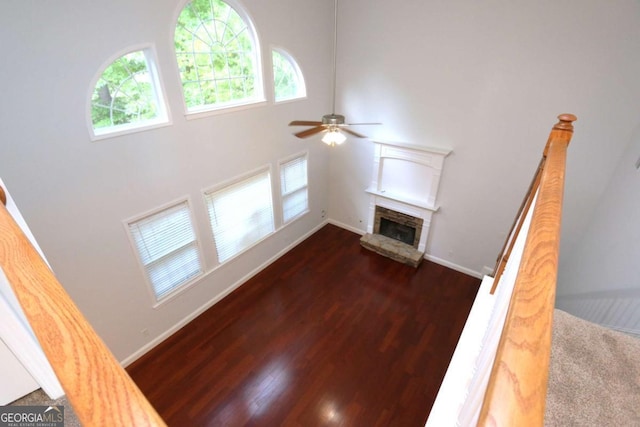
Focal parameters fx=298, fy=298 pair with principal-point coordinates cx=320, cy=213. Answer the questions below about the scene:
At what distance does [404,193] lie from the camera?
6.19 metres

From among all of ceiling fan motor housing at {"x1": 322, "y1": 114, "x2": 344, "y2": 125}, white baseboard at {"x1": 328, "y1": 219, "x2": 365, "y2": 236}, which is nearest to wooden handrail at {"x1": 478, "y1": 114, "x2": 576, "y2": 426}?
ceiling fan motor housing at {"x1": 322, "y1": 114, "x2": 344, "y2": 125}

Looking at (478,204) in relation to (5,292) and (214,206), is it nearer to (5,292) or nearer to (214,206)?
(214,206)

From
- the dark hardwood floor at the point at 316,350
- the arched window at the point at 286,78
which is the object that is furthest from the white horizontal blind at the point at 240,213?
the arched window at the point at 286,78

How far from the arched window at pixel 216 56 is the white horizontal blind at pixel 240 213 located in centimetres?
132

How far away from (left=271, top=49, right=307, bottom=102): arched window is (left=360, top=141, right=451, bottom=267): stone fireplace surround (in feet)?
6.10

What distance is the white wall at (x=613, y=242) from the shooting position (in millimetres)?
2633

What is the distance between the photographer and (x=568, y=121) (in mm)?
1862

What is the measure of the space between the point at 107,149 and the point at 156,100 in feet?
2.73

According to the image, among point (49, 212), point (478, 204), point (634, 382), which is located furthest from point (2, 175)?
point (478, 204)

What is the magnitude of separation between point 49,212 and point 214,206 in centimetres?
197

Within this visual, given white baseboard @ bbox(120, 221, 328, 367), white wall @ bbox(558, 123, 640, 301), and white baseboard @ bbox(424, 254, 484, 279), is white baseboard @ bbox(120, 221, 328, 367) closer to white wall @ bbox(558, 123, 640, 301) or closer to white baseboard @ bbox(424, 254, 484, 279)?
white baseboard @ bbox(424, 254, 484, 279)

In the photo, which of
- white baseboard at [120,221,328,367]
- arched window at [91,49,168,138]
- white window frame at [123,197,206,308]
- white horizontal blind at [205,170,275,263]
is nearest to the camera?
arched window at [91,49,168,138]

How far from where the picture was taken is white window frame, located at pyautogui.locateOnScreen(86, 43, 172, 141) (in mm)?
3031

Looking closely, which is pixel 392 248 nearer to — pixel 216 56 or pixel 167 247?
pixel 167 247
